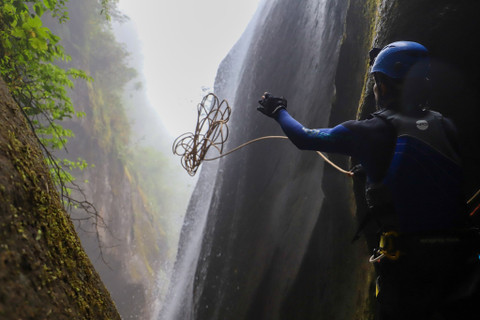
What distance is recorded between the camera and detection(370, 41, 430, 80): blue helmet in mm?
1767

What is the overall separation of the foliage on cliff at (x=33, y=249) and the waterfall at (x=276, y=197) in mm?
2570

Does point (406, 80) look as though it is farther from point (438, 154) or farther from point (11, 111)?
point (11, 111)

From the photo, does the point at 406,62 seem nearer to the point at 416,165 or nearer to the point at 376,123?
the point at 376,123

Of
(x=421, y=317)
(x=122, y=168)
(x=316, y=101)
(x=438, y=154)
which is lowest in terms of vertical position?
(x=421, y=317)

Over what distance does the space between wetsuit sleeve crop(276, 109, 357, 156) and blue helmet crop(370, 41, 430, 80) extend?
49 centimetres

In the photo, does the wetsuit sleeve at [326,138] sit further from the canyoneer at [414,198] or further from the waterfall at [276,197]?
the waterfall at [276,197]

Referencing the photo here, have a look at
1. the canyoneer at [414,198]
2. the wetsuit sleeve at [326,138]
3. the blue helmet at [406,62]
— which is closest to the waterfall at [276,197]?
the canyoneer at [414,198]

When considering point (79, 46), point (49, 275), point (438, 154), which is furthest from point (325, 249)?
point (79, 46)

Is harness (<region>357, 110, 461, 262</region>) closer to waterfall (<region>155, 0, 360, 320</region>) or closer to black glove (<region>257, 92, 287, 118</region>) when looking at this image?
black glove (<region>257, 92, 287, 118</region>)

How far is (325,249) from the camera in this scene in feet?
11.2

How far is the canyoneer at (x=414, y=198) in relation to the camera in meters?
1.48

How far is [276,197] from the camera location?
5297 mm

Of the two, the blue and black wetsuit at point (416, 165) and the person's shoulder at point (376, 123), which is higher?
the person's shoulder at point (376, 123)

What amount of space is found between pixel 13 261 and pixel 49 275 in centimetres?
24
